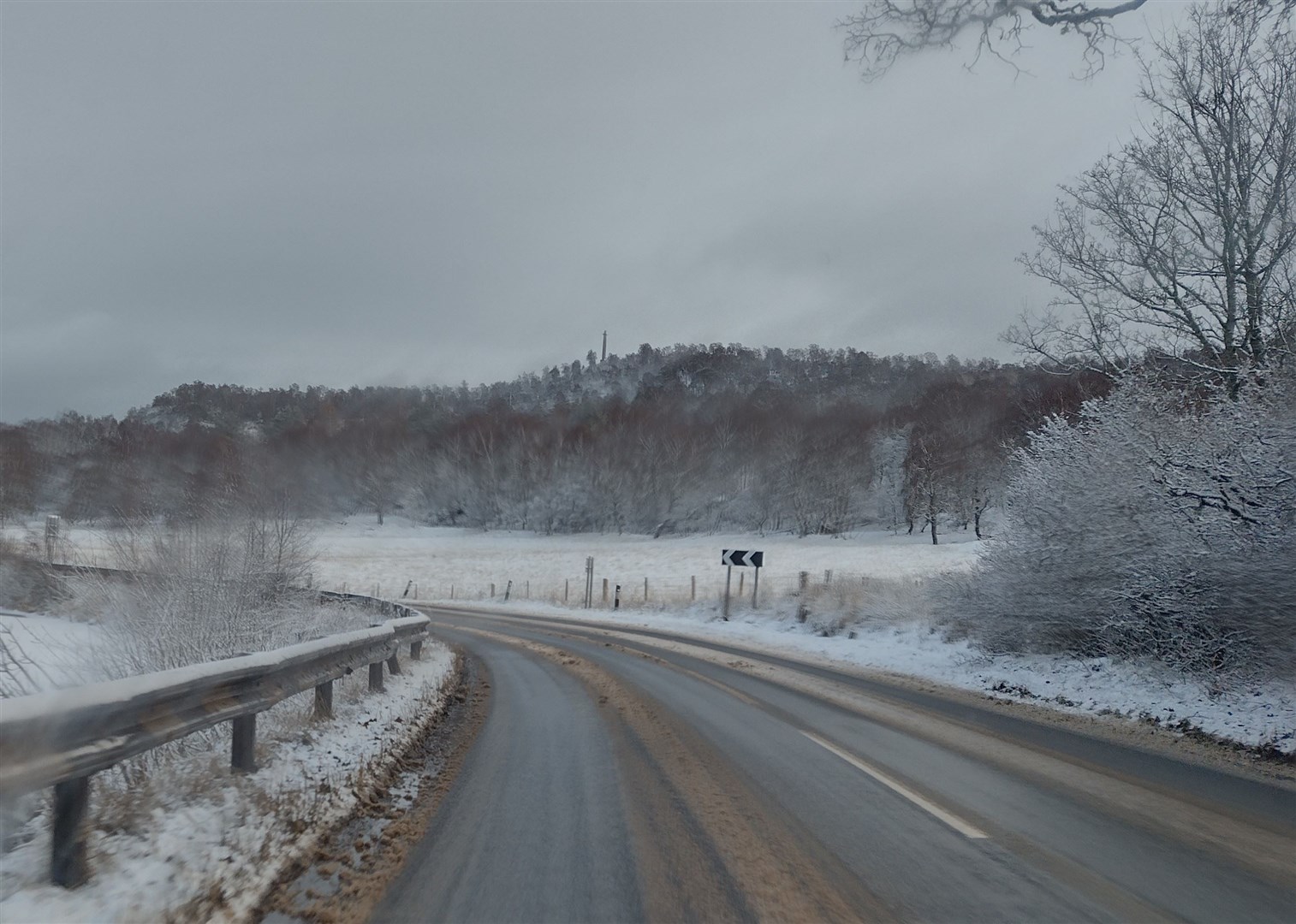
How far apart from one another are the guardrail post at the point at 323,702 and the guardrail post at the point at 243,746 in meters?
1.94

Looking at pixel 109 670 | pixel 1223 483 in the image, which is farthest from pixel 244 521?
pixel 1223 483

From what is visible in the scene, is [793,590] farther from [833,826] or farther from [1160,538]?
[833,826]

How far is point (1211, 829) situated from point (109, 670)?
10358 mm

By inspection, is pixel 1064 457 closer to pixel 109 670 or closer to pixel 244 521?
pixel 109 670

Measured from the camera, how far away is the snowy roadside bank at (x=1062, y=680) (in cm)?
934

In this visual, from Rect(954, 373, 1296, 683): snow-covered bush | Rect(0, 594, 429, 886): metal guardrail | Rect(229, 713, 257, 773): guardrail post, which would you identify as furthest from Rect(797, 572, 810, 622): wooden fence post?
Rect(229, 713, 257, 773): guardrail post

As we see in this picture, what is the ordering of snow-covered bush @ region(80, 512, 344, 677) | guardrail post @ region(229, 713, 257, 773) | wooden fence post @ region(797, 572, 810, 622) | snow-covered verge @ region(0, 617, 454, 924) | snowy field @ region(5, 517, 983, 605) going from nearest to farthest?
1. snow-covered verge @ region(0, 617, 454, 924)
2. guardrail post @ region(229, 713, 257, 773)
3. snow-covered bush @ region(80, 512, 344, 677)
4. wooden fence post @ region(797, 572, 810, 622)
5. snowy field @ region(5, 517, 983, 605)

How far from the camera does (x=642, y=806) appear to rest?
5926mm

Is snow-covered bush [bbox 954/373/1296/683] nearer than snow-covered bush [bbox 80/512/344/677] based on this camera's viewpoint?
No

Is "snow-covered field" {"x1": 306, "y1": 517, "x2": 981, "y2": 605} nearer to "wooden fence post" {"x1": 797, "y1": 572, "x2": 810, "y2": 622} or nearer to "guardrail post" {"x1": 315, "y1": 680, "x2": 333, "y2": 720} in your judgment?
"wooden fence post" {"x1": 797, "y1": 572, "x2": 810, "y2": 622}

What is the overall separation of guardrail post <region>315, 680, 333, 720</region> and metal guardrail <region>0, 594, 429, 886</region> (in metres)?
1.12

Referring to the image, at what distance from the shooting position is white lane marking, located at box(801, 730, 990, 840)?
5.40 meters

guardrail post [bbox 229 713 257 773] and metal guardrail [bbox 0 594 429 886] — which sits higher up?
metal guardrail [bbox 0 594 429 886]

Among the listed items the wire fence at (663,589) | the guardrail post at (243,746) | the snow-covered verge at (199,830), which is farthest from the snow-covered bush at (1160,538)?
the guardrail post at (243,746)
